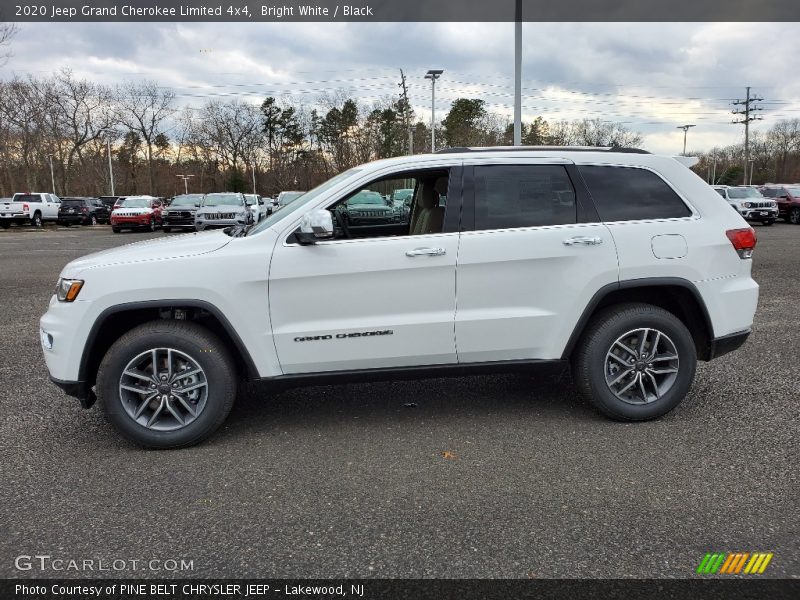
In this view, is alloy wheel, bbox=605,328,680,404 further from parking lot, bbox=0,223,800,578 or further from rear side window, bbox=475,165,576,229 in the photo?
rear side window, bbox=475,165,576,229

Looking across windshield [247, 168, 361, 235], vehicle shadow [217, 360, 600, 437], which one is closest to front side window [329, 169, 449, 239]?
windshield [247, 168, 361, 235]

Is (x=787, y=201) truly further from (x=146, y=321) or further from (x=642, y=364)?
(x=146, y=321)

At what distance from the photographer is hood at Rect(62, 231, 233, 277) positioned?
3.82m

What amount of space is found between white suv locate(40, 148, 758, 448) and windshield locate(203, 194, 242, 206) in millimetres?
19091

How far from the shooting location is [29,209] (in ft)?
105

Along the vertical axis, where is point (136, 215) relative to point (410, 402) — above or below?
above

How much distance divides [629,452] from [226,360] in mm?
2622

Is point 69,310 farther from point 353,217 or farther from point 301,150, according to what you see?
point 301,150

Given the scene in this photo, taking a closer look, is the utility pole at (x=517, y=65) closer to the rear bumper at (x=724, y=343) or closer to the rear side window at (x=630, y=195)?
the rear side window at (x=630, y=195)

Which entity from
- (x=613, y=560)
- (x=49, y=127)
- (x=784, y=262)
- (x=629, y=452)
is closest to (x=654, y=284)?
(x=629, y=452)

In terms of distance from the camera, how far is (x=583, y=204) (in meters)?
4.18

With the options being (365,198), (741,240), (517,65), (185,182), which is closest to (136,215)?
(517,65)

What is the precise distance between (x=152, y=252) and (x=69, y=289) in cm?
54

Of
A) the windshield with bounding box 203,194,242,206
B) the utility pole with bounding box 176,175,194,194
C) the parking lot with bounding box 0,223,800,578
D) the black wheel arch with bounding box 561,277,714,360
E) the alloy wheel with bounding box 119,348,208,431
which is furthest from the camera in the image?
the utility pole with bounding box 176,175,194,194
